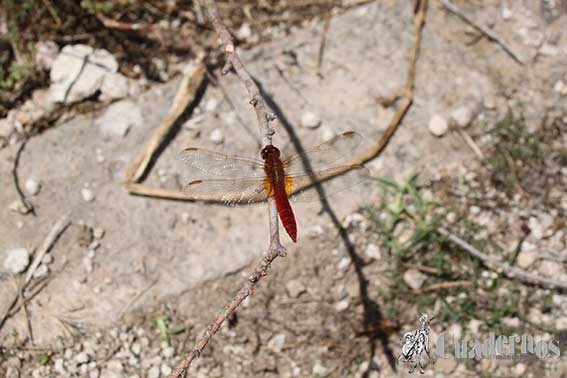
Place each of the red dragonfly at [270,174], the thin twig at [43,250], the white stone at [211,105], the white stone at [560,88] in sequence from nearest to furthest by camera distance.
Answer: the red dragonfly at [270,174] → the thin twig at [43,250] → the white stone at [211,105] → the white stone at [560,88]

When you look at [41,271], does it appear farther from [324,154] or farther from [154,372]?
[324,154]

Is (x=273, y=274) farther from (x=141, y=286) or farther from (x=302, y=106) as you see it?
(x=302, y=106)

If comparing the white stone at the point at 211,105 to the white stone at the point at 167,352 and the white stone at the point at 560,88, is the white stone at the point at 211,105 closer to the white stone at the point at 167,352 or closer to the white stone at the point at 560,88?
the white stone at the point at 167,352

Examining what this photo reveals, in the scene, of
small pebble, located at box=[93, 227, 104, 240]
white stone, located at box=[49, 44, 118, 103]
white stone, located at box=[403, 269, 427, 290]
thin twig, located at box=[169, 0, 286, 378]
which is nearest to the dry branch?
thin twig, located at box=[169, 0, 286, 378]

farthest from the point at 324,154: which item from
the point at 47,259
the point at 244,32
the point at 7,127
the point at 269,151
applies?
the point at 7,127

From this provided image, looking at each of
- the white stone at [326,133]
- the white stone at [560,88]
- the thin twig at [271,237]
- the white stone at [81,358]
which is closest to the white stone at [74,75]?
the thin twig at [271,237]

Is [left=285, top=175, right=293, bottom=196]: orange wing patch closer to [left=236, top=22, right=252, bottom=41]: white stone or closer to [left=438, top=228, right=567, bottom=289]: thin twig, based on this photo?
[left=438, top=228, right=567, bottom=289]: thin twig

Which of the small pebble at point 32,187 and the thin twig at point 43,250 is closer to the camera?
the thin twig at point 43,250
